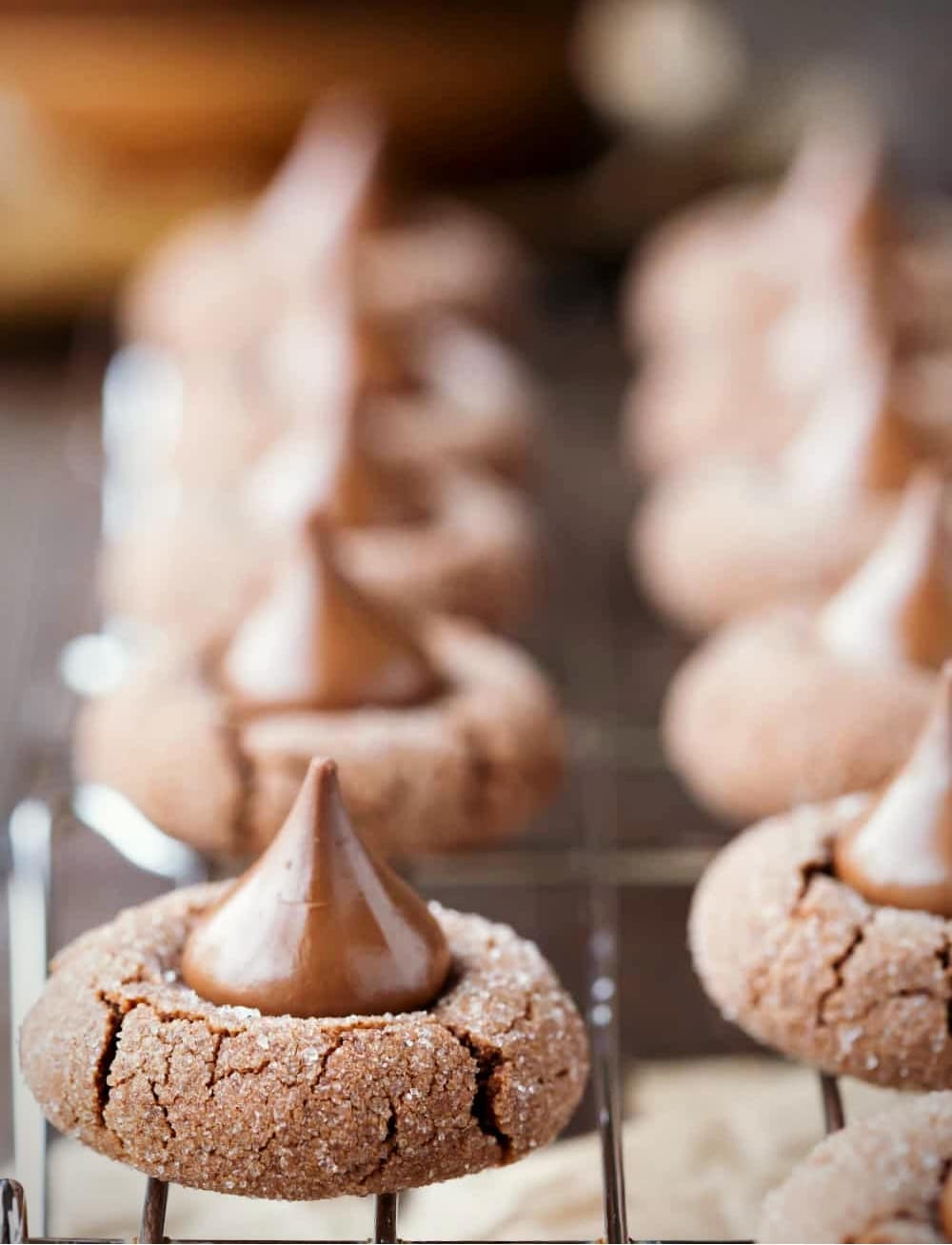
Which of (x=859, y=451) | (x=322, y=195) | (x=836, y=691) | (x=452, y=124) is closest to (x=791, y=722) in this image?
(x=836, y=691)

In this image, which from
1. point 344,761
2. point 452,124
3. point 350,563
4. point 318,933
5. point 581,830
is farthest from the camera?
point 452,124

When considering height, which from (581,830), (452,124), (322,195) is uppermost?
(452,124)

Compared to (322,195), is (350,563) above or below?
below

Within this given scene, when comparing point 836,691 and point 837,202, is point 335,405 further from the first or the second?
point 837,202

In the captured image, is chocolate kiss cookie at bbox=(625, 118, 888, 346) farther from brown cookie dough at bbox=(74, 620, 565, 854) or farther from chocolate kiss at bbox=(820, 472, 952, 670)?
brown cookie dough at bbox=(74, 620, 565, 854)

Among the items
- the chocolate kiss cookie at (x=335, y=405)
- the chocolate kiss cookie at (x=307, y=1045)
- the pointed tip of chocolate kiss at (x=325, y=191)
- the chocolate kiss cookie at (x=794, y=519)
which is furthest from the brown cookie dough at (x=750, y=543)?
the pointed tip of chocolate kiss at (x=325, y=191)

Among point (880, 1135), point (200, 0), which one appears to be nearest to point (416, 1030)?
point (880, 1135)

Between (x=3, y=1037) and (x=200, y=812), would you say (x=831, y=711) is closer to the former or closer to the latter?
(x=200, y=812)

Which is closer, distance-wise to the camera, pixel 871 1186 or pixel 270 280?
pixel 871 1186

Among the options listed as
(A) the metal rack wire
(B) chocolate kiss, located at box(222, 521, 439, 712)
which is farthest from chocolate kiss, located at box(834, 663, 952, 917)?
(B) chocolate kiss, located at box(222, 521, 439, 712)
